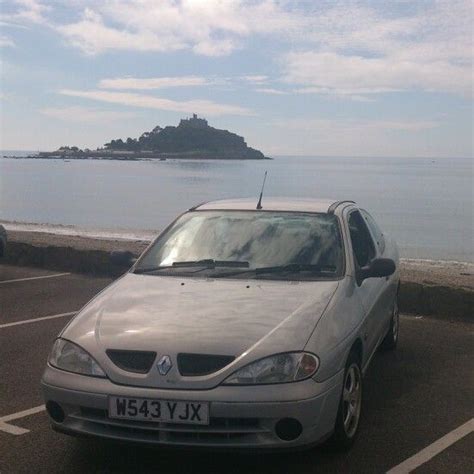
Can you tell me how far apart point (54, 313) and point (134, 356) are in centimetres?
491

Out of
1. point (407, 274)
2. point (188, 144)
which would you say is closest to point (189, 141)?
point (188, 144)

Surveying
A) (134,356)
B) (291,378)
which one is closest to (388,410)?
(291,378)

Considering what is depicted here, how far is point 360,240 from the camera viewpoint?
594 cm

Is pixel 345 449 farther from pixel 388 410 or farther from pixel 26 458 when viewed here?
pixel 26 458

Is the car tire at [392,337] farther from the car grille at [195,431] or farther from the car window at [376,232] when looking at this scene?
the car grille at [195,431]

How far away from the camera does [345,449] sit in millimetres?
4418

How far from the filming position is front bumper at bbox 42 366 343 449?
12.6 feet

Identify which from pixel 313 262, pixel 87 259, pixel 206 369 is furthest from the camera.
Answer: pixel 87 259

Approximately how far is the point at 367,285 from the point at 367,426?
1024mm

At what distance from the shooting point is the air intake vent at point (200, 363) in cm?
394

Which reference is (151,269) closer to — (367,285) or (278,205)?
(278,205)

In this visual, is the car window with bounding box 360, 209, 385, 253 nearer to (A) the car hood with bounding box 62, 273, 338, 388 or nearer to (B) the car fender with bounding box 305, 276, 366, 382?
(B) the car fender with bounding box 305, 276, 366, 382

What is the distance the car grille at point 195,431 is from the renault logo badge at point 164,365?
10.7 inches

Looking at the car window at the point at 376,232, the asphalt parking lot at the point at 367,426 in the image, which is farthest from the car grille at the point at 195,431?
the car window at the point at 376,232
